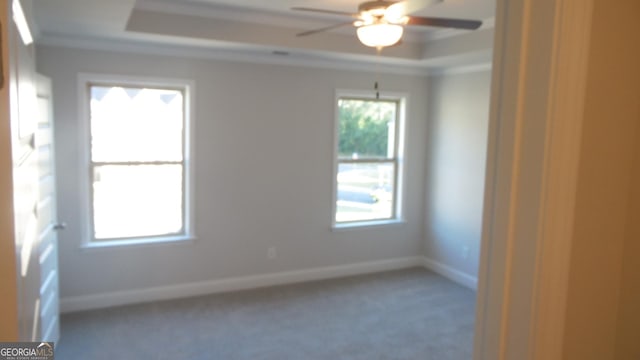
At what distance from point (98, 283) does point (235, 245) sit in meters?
1.35

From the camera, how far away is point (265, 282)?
5.27m

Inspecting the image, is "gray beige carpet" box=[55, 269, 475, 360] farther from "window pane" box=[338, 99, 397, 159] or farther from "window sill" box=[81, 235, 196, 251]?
"window pane" box=[338, 99, 397, 159]

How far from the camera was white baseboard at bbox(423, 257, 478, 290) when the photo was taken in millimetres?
5426

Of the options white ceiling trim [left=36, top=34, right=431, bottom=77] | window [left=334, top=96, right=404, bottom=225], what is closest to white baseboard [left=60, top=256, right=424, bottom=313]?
window [left=334, top=96, right=404, bottom=225]

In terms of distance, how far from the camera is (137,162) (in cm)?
470

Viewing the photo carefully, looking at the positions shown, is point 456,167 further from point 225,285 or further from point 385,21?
point 385,21

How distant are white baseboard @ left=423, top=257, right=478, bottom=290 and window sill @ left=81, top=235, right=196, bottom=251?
2.96 m

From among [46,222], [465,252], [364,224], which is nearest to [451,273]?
[465,252]

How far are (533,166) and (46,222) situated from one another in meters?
3.39

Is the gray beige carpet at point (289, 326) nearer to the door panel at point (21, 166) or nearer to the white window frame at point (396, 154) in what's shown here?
the white window frame at point (396, 154)

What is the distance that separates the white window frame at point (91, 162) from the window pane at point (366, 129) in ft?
5.70

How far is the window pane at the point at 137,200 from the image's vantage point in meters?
4.61

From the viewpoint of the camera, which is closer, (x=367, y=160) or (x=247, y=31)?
(x=247, y=31)

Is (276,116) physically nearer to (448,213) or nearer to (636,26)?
(448,213)
